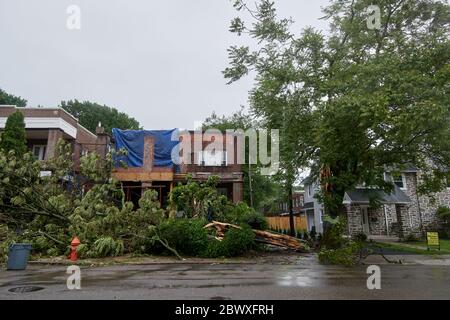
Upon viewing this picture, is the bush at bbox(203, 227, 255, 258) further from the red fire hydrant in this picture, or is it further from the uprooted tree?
the red fire hydrant

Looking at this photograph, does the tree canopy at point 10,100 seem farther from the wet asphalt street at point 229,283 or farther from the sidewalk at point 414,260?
the sidewalk at point 414,260

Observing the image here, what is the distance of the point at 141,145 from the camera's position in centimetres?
2472

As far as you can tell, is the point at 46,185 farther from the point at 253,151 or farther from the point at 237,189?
the point at 253,151

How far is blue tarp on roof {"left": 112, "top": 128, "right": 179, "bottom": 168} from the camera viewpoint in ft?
79.9

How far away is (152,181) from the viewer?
2336cm

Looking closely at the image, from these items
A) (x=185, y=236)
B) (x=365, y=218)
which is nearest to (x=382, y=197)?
(x=365, y=218)

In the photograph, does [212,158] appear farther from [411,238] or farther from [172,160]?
[411,238]

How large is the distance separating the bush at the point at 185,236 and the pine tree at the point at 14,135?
1227 centimetres

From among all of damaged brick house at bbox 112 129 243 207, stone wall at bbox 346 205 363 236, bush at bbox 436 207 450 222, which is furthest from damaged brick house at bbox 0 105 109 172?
bush at bbox 436 207 450 222

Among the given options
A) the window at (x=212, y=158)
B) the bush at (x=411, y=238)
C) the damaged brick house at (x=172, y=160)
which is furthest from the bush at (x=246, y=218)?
the bush at (x=411, y=238)

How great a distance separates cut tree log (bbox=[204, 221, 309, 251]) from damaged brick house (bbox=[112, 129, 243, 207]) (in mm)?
7202

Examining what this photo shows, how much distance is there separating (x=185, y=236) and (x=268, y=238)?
4257 millimetres

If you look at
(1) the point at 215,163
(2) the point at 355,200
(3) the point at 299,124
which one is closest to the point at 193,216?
(3) the point at 299,124
